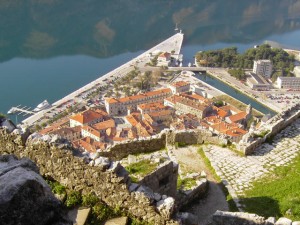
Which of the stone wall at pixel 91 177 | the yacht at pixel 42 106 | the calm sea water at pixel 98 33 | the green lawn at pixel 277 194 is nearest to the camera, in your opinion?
the stone wall at pixel 91 177

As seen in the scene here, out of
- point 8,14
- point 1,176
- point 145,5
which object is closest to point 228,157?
point 1,176

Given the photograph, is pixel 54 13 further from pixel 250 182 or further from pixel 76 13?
pixel 250 182

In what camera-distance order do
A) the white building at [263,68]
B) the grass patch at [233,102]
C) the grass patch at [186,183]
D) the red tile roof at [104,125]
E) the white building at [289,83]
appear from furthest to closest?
1. the white building at [263,68]
2. the white building at [289,83]
3. the grass patch at [233,102]
4. the red tile roof at [104,125]
5. the grass patch at [186,183]

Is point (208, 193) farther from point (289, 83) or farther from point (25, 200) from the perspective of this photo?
point (289, 83)

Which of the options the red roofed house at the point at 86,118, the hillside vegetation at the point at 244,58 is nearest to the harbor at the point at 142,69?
the hillside vegetation at the point at 244,58

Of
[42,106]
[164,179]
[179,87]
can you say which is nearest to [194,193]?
[164,179]

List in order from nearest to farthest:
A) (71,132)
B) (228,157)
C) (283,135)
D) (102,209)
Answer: (102,209), (228,157), (283,135), (71,132)

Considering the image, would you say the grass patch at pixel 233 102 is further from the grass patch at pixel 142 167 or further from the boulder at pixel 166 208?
the boulder at pixel 166 208
